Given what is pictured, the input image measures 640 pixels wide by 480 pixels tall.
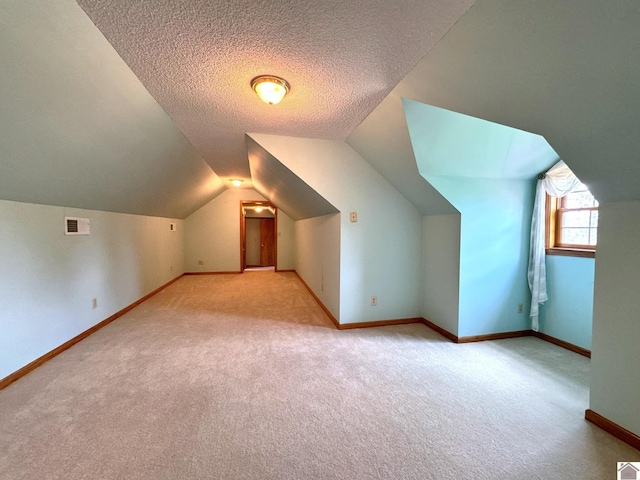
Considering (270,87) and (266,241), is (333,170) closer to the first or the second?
(270,87)

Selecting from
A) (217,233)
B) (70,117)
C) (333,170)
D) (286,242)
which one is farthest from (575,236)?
(217,233)

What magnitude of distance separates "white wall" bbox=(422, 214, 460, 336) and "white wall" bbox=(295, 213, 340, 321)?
3.99ft

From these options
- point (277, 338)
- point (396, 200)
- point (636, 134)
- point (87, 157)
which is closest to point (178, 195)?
point (87, 157)

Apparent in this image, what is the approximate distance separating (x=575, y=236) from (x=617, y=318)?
1.64m

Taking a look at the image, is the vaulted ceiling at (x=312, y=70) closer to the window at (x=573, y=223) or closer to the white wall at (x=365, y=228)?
the white wall at (x=365, y=228)

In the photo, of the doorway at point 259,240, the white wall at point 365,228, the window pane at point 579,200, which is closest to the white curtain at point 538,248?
the window pane at point 579,200

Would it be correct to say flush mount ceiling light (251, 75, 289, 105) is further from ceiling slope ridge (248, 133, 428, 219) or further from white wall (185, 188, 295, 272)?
white wall (185, 188, 295, 272)

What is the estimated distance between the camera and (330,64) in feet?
5.16

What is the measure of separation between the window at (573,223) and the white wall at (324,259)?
8.31 ft

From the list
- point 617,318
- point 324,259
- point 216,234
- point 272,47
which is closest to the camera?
point 272,47

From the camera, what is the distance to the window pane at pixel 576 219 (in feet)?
8.69

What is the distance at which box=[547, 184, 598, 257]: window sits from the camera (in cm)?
260

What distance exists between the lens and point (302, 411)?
67.1 inches

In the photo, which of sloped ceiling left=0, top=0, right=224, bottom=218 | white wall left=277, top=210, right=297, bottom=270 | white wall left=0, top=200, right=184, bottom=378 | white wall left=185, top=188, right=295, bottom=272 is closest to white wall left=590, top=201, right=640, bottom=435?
sloped ceiling left=0, top=0, right=224, bottom=218
